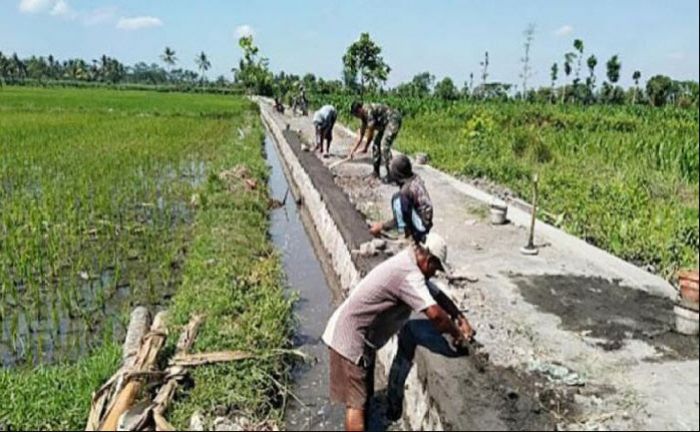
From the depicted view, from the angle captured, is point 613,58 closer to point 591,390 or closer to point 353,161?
point 353,161

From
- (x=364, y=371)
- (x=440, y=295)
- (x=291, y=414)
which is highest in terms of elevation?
(x=440, y=295)

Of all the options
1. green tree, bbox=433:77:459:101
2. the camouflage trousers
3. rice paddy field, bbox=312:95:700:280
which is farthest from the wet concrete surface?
green tree, bbox=433:77:459:101

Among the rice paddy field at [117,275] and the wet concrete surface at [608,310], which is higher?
the wet concrete surface at [608,310]

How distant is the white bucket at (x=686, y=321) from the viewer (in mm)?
3979

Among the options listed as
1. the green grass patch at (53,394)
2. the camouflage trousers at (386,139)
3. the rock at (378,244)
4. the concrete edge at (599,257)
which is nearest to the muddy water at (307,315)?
the rock at (378,244)

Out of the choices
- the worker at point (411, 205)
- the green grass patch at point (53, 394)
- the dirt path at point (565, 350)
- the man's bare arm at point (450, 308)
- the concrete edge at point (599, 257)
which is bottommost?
the green grass patch at point (53, 394)

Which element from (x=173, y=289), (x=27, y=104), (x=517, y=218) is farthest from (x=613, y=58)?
(x=173, y=289)

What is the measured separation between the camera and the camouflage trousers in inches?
409

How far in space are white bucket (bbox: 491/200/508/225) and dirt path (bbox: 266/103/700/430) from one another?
0.99 metres

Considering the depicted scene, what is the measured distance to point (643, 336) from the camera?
173 inches

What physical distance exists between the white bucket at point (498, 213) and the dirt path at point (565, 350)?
0.99 m

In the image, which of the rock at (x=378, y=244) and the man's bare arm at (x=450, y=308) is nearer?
the man's bare arm at (x=450, y=308)

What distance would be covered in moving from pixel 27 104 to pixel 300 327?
1410 inches

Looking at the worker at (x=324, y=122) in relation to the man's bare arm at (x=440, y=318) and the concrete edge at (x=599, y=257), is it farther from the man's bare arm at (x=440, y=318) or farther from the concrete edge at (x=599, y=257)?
the man's bare arm at (x=440, y=318)
